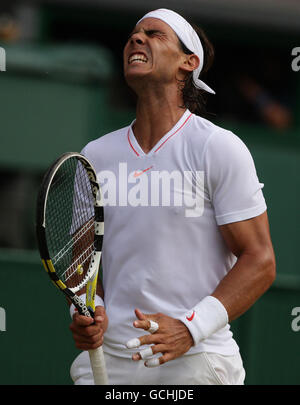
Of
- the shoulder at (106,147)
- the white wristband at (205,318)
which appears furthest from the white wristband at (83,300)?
the shoulder at (106,147)

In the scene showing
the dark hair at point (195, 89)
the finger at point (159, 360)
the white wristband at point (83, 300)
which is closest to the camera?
the finger at point (159, 360)

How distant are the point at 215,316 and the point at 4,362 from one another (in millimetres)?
2781

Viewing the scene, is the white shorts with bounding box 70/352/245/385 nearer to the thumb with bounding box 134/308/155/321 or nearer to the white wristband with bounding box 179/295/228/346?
the white wristband with bounding box 179/295/228/346

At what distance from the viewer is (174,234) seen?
321 cm

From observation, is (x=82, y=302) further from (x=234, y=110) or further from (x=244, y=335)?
(x=234, y=110)

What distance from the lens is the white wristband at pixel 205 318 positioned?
302cm

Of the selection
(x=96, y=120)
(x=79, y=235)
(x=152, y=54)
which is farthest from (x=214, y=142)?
(x=96, y=120)

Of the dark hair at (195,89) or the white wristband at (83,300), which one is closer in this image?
the white wristband at (83,300)

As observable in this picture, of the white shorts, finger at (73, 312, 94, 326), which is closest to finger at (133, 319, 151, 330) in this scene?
finger at (73, 312, 94, 326)

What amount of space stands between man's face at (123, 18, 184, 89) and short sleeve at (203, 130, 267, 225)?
366mm

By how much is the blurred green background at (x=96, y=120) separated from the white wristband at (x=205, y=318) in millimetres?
2545

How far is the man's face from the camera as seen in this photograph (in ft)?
10.9

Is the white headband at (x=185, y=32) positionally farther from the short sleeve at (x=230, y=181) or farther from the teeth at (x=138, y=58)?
the short sleeve at (x=230, y=181)
